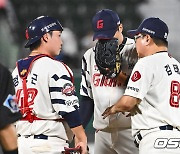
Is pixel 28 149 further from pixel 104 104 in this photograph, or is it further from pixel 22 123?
pixel 104 104

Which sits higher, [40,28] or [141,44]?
[40,28]

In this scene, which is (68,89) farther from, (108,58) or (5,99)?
(5,99)

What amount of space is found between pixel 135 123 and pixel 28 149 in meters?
0.86

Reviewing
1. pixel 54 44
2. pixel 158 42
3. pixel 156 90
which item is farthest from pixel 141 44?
pixel 54 44

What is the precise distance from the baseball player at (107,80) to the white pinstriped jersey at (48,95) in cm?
63

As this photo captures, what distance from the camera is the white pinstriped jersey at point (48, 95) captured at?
509 cm

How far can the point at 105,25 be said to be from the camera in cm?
579

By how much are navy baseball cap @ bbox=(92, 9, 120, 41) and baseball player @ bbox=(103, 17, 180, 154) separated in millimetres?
617

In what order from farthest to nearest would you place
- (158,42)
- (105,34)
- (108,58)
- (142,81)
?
1. (105,34)
2. (108,58)
3. (158,42)
4. (142,81)

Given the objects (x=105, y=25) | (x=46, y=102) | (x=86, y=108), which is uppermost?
(x=105, y=25)

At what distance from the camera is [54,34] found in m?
5.38

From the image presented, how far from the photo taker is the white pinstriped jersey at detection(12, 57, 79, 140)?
5.09 metres

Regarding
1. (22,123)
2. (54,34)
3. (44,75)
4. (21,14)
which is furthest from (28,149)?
(21,14)

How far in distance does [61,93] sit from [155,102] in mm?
716
